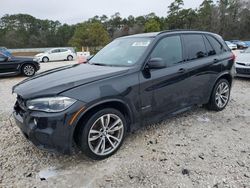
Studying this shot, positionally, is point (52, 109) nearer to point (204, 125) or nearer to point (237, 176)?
point (237, 176)

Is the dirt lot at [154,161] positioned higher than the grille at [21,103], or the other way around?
the grille at [21,103]

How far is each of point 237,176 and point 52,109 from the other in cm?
231

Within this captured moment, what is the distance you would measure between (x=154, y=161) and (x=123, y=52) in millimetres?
1813

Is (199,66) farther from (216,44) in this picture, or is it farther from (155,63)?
(155,63)

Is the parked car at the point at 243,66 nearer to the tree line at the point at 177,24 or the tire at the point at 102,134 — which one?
the tire at the point at 102,134

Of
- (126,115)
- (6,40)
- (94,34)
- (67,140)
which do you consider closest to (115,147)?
(126,115)

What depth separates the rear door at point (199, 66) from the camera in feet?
12.9

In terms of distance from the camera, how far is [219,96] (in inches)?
184

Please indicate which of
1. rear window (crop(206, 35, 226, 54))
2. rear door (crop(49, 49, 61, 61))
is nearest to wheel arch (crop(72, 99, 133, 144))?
rear window (crop(206, 35, 226, 54))

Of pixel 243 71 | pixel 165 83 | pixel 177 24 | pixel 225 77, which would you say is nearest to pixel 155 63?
pixel 165 83

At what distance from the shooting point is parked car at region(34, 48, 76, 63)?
21.6 m

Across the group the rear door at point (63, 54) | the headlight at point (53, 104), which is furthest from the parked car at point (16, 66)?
the rear door at point (63, 54)

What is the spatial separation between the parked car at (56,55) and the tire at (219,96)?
64.3 ft

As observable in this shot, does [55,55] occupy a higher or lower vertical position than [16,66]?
higher
